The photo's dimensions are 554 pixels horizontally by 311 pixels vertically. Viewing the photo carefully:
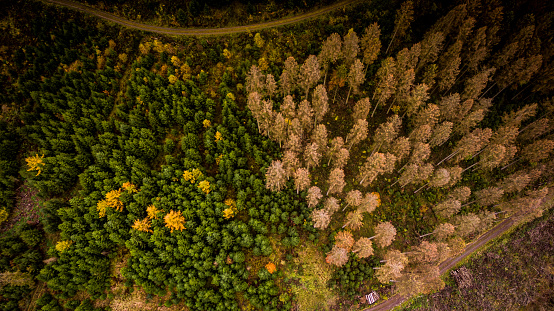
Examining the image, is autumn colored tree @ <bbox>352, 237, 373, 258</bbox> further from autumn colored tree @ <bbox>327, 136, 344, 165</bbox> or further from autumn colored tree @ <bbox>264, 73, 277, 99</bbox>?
autumn colored tree @ <bbox>264, 73, 277, 99</bbox>

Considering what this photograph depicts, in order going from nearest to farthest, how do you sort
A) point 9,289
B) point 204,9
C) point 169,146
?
point 9,289 < point 169,146 < point 204,9

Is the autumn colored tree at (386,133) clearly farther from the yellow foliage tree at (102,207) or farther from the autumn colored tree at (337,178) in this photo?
the yellow foliage tree at (102,207)

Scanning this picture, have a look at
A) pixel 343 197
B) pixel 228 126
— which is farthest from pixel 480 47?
pixel 228 126

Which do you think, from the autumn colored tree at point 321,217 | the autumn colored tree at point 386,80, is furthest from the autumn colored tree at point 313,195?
the autumn colored tree at point 386,80

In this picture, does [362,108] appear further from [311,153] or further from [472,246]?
[472,246]

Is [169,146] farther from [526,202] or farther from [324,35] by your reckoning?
[526,202]

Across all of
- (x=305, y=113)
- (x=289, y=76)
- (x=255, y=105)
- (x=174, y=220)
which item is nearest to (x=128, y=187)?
(x=174, y=220)
